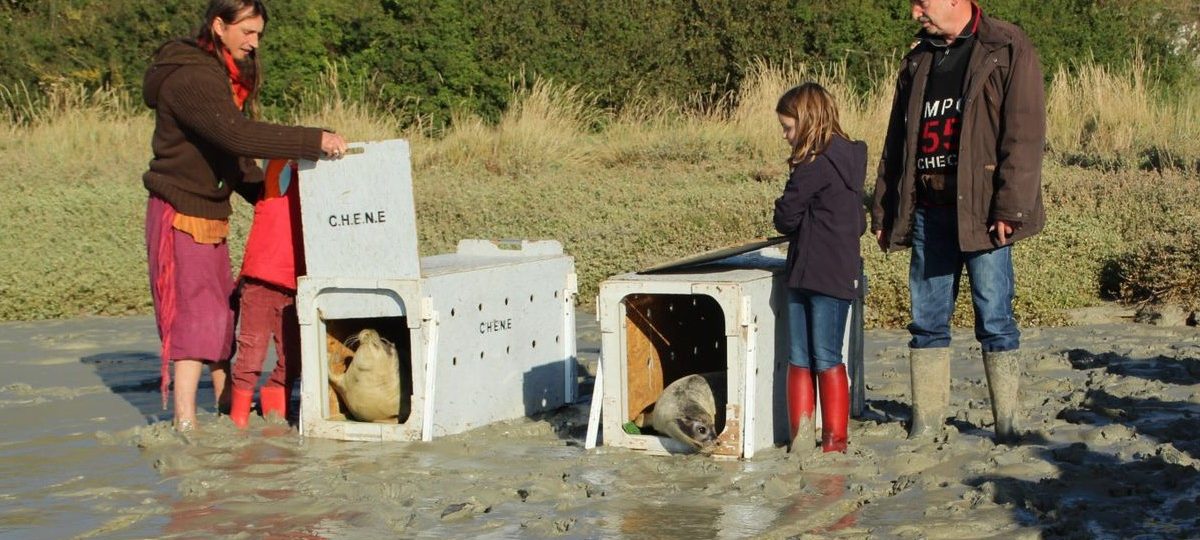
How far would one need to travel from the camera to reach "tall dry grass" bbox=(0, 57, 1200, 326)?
10117 mm

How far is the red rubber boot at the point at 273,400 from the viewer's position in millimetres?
6863

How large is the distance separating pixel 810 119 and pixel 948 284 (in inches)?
33.7

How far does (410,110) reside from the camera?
16.9m

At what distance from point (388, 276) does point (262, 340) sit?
2.44ft

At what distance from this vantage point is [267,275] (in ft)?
21.6

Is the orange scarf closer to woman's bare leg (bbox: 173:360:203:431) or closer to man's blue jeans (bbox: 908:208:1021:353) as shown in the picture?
woman's bare leg (bbox: 173:360:203:431)

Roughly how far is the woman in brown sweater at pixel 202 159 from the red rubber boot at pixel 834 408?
6.89 feet

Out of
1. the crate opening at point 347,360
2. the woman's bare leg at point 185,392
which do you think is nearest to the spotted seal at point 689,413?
the crate opening at point 347,360

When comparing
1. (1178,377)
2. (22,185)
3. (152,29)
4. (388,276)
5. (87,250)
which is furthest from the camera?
(152,29)

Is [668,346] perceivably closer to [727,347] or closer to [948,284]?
[727,347]

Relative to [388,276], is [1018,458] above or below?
below

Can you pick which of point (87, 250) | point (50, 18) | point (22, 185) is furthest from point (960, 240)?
point (50, 18)

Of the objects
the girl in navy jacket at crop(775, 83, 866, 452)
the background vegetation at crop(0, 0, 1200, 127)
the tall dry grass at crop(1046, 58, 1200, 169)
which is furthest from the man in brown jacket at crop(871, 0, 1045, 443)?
the background vegetation at crop(0, 0, 1200, 127)

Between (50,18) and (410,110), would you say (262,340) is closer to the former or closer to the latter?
(410,110)
